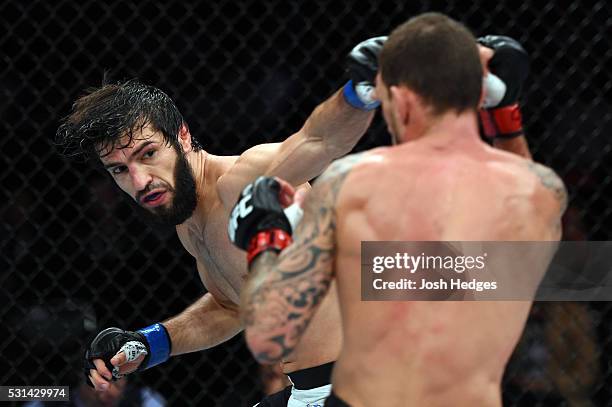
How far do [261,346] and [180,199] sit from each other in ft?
2.87

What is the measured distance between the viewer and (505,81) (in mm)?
1582

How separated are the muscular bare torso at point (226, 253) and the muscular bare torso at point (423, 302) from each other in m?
0.70

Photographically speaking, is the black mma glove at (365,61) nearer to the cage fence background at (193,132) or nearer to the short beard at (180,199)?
the short beard at (180,199)

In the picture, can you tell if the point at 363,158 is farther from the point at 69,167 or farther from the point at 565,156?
the point at 565,156

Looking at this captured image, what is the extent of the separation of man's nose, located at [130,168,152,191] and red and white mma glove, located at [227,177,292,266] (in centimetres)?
71

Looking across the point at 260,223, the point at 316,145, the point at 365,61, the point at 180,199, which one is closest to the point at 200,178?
the point at 180,199

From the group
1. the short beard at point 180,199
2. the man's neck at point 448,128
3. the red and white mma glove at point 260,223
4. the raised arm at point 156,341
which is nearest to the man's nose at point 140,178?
the short beard at point 180,199

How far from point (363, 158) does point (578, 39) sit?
224 cm

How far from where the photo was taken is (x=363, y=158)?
139cm

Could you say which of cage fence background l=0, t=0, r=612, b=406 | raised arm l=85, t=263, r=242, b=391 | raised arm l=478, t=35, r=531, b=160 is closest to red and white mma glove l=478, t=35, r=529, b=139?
raised arm l=478, t=35, r=531, b=160

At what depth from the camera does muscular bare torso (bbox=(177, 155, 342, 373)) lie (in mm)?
2080

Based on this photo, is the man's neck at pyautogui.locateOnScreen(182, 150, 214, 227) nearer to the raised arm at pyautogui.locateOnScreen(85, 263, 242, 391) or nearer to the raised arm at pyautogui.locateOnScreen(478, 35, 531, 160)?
the raised arm at pyautogui.locateOnScreen(85, 263, 242, 391)

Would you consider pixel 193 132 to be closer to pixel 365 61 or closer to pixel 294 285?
pixel 365 61

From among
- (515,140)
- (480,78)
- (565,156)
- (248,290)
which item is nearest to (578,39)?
(565,156)
